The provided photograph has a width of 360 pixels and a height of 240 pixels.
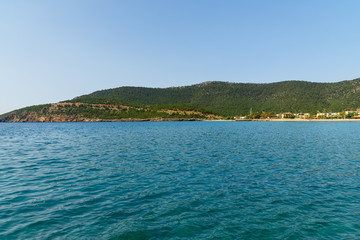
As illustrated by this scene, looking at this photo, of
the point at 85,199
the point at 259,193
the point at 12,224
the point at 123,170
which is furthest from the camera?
the point at 123,170

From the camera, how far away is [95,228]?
34.8 ft

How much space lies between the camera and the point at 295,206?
1327 centimetres

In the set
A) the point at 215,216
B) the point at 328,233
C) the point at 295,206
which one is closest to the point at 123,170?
the point at 215,216

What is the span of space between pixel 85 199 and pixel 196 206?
7.74 metres

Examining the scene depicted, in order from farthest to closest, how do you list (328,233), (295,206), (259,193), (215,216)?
(259,193), (295,206), (215,216), (328,233)

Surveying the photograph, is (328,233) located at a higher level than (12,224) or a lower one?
lower

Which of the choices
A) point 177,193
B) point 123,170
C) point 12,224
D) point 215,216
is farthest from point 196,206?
point 123,170

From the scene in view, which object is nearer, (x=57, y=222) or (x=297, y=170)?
(x=57, y=222)

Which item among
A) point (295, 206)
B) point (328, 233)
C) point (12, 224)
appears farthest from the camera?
point (295, 206)

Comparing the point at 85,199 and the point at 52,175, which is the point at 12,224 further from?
the point at 52,175

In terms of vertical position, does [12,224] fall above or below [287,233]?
above

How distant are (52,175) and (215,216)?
17420 mm

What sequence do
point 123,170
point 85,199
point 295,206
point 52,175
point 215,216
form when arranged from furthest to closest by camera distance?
point 123,170, point 52,175, point 85,199, point 295,206, point 215,216

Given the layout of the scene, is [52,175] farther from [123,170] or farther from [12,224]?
[12,224]
